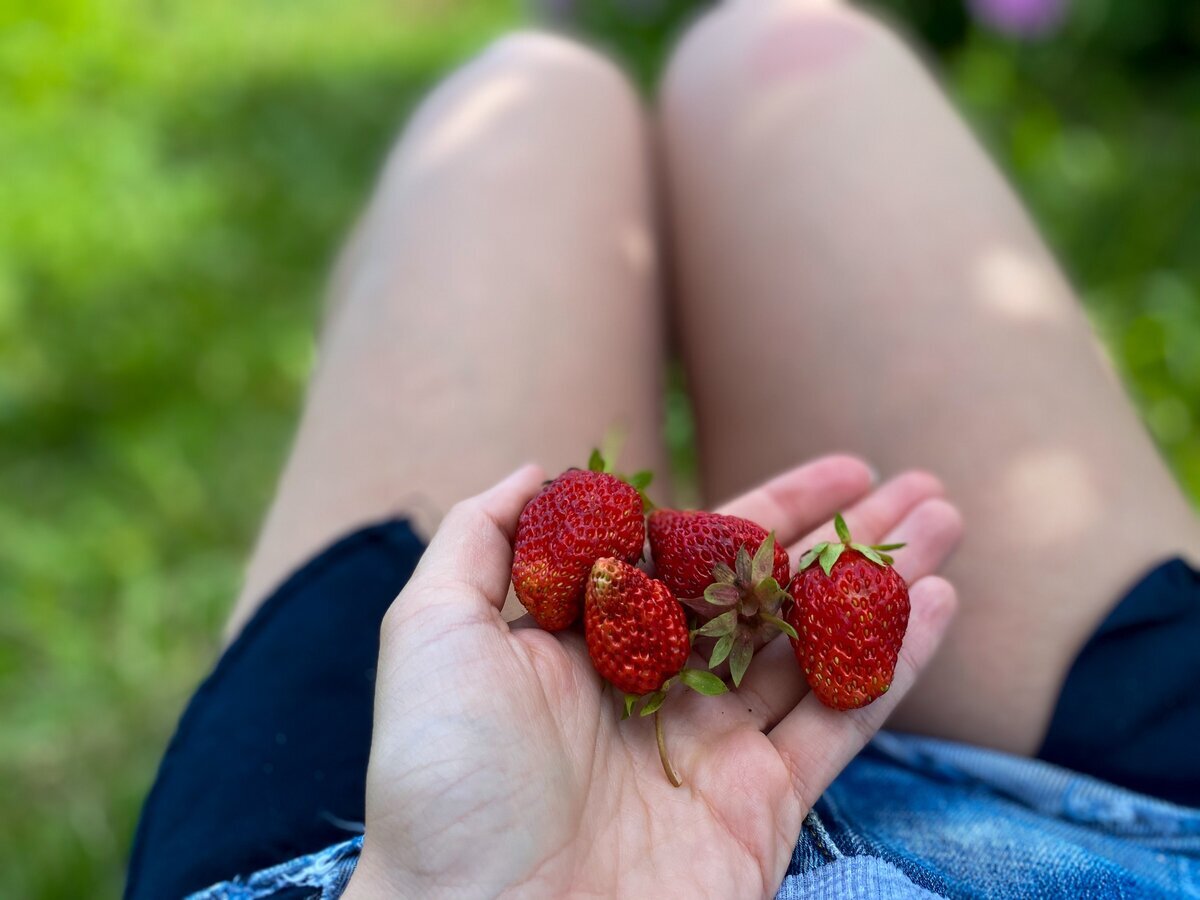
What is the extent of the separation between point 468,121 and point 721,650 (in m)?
0.76

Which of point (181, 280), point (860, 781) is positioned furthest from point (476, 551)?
point (181, 280)

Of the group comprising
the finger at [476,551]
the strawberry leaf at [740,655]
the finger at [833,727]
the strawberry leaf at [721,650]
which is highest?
the finger at [476,551]

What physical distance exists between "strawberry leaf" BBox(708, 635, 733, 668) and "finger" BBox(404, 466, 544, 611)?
17 centimetres

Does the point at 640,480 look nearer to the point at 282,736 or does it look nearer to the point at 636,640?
the point at 636,640

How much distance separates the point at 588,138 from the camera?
1.23 m

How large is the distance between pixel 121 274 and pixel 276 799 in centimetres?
145

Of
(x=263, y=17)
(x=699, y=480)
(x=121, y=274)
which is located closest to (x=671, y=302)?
(x=699, y=480)

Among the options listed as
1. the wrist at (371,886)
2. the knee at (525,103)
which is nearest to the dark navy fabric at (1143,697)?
the wrist at (371,886)

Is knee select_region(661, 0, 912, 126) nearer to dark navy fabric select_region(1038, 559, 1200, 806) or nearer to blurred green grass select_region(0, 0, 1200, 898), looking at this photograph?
dark navy fabric select_region(1038, 559, 1200, 806)

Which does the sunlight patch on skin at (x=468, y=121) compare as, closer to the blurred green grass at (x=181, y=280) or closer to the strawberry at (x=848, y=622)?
the strawberry at (x=848, y=622)

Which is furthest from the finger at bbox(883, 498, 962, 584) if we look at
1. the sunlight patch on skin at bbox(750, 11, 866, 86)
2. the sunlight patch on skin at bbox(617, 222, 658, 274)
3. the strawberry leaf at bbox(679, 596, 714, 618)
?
the sunlight patch on skin at bbox(750, 11, 866, 86)

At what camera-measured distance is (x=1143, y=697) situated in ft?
2.84

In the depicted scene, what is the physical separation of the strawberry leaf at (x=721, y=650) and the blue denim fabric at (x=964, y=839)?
14 centimetres

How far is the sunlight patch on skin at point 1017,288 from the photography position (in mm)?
1044
